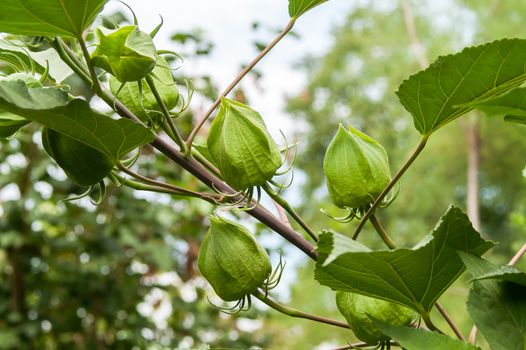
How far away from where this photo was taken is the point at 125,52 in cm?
33

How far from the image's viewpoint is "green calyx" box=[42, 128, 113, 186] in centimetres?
36

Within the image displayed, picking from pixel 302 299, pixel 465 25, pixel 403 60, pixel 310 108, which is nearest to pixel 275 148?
pixel 465 25

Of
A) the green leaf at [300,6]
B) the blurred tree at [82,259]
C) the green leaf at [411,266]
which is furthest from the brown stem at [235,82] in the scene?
the blurred tree at [82,259]

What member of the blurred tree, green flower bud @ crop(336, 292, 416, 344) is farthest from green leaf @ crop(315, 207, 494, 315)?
the blurred tree

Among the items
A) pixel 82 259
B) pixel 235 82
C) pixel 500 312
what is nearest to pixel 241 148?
pixel 235 82

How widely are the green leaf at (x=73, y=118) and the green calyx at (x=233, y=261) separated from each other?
0.08 meters

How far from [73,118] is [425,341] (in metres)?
0.21

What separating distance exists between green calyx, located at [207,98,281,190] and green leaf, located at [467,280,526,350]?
0.13m

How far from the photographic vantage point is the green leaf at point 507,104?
33 centimetres

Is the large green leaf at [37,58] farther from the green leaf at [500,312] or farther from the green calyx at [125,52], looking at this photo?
the green leaf at [500,312]

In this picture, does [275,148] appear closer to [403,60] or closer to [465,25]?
[465,25]

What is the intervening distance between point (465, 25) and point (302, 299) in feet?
7.56

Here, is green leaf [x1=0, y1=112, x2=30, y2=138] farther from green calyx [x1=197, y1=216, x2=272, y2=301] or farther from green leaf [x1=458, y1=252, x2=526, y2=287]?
green leaf [x1=458, y1=252, x2=526, y2=287]

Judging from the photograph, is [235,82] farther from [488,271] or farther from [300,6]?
[488,271]
